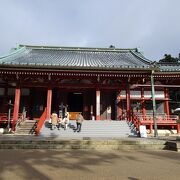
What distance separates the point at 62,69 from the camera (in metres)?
18.3

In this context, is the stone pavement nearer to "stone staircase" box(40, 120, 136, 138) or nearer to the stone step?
the stone step

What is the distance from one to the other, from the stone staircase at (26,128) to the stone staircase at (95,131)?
910 millimetres

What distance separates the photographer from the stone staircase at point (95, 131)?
1616cm

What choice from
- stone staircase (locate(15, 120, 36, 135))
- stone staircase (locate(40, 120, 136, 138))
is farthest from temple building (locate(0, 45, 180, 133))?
stone staircase (locate(40, 120, 136, 138))

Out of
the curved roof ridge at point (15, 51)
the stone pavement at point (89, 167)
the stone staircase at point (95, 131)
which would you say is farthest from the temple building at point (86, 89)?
the stone pavement at point (89, 167)

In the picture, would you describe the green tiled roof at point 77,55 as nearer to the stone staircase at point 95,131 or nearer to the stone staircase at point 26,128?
the stone staircase at point 26,128

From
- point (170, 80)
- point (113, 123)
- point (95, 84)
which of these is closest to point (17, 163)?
point (113, 123)

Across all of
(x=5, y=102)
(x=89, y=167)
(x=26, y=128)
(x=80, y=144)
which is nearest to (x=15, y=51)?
(x=5, y=102)

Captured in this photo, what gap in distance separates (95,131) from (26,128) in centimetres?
504

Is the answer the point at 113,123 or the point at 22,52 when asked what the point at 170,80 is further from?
the point at 22,52

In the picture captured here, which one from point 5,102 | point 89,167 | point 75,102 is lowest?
point 89,167

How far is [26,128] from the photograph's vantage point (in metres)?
17.9

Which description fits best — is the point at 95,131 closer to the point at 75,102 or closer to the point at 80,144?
the point at 80,144

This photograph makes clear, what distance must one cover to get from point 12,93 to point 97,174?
15874mm
